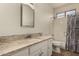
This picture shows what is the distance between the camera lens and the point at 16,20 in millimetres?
2037

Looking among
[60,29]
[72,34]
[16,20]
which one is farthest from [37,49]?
[72,34]

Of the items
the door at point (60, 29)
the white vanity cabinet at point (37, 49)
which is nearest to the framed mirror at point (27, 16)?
the white vanity cabinet at point (37, 49)

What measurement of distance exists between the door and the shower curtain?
0.19 m

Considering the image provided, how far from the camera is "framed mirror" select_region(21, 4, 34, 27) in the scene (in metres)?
2.23

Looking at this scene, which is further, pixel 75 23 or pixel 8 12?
pixel 75 23

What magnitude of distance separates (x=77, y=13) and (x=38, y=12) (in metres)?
1.43

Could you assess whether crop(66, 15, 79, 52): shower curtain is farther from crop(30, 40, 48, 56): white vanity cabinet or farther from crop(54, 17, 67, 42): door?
crop(30, 40, 48, 56): white vanity cabinet

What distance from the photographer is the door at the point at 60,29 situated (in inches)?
115

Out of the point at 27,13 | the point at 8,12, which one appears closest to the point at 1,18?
the point at 8,12

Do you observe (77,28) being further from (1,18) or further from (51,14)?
(1,18)

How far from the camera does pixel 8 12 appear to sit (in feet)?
6.00

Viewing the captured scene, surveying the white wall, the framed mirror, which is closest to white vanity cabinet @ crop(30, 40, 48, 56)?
the white wall

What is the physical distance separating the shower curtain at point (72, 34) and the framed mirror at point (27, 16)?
5.19 feet

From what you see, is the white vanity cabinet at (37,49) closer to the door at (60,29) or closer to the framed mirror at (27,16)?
the framed mirror at (27,16)
